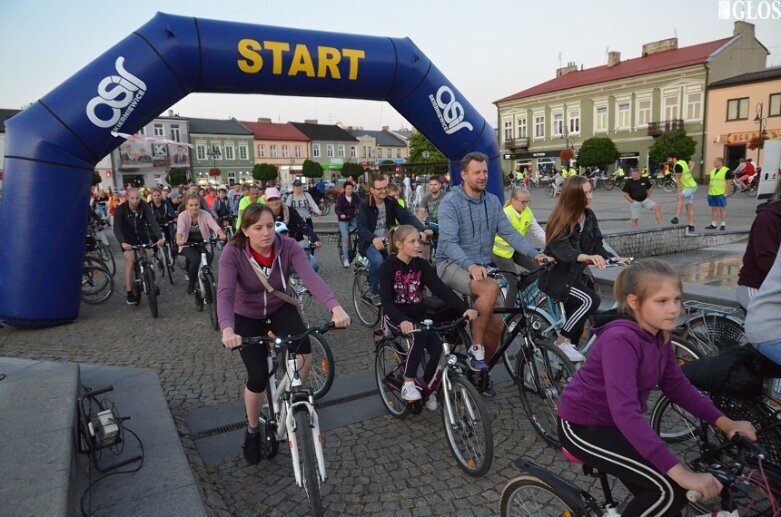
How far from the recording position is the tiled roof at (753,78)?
34.8m

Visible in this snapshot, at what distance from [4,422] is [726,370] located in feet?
14.3

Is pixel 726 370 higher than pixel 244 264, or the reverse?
pixel 244 264

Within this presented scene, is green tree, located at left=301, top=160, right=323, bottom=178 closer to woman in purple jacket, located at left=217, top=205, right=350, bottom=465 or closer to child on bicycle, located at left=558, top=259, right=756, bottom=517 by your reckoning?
woman in purple jacket, located at left=217, top=205, right=350, bottom=465

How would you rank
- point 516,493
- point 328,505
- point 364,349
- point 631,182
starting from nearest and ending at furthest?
point 516,493, point 328,505, point 364,349, point 631,182

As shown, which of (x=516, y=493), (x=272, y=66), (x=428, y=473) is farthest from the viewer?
(x=272, y=66)

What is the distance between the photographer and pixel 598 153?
136 ft

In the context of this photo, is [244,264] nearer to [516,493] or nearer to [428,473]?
[428,473]

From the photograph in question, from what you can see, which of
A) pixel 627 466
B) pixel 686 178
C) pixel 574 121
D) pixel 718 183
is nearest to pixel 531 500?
pixel 627 466

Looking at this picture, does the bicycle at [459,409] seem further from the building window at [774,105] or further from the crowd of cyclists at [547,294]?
the building window at [774,105]

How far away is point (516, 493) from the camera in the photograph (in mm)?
2400

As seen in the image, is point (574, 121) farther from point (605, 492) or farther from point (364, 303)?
point (605, 492)

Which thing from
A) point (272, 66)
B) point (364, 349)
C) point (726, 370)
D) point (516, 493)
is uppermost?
point (272, 66)

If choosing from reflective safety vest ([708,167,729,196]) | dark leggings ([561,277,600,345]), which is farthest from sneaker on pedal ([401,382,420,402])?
reflective safety vest ([708,167,729,196])

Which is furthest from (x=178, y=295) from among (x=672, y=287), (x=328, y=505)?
(x=672, y=287)
